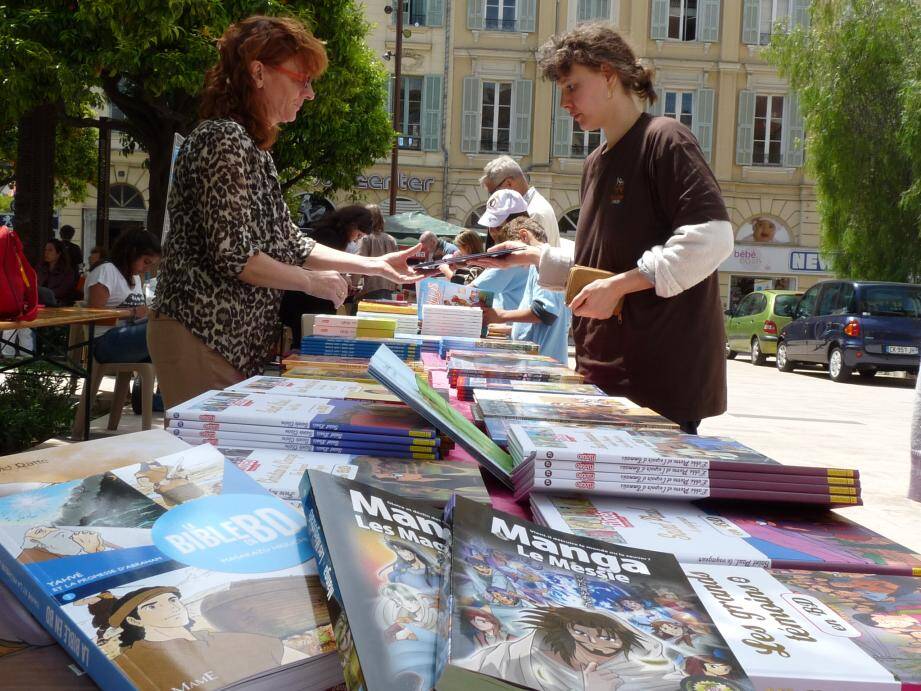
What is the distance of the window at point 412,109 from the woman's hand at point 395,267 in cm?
2379

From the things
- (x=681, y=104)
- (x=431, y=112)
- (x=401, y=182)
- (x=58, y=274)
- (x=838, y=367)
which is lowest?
(x=838, y=367)

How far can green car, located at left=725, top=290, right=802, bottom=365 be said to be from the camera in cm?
1777

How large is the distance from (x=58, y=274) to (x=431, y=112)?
15.9 meters

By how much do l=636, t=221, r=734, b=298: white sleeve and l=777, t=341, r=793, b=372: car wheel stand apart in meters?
15.2

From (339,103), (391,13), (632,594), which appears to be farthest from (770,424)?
(391,13)

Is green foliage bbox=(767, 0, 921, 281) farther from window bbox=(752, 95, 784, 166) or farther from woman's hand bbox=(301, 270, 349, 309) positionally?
woman's hand bbox=(301, 270, 349, 309)

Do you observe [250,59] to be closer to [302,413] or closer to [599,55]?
[599,55]

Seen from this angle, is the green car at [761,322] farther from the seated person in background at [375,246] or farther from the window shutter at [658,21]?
the seated person in background at [375,246]

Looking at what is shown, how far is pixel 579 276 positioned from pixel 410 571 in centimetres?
155

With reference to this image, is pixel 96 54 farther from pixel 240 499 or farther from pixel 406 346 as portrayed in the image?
pixel 240 499

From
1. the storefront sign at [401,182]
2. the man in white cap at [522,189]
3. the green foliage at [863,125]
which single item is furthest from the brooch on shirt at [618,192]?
the storefront sign at [401,182]

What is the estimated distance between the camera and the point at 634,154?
7.77ft

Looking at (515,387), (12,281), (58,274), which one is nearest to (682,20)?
(58,274)

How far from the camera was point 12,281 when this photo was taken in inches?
182
